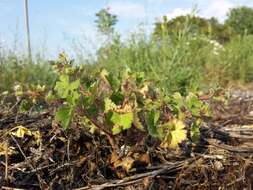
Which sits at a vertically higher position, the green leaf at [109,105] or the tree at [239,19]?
the tree at [239,19]

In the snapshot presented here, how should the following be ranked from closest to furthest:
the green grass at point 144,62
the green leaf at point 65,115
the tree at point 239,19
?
the green leaf at point 65,115 < the green grass at point 144,62 < the tree at point 239,19

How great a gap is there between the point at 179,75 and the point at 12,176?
3.89 metres

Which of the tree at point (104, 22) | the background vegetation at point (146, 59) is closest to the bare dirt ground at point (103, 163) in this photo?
the background vegetation at point (146, 59)

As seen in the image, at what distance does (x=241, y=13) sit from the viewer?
29.3 metres

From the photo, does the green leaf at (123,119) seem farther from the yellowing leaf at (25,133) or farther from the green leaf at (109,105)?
the yellowing leaf at (25,133)

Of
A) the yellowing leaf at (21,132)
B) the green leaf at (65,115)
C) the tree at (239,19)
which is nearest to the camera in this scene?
the green leaf at (65,115)

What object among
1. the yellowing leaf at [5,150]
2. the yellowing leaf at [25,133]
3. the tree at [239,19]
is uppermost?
the tree at [239,19]

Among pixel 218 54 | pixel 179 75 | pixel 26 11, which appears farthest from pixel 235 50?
pixel 179 75

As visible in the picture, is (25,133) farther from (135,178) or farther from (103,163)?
(135,178)

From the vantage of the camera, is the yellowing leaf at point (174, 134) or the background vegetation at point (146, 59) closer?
the yellowing leaf at point (174, 134)

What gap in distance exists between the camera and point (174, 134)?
154 cm

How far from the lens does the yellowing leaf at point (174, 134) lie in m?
1.53

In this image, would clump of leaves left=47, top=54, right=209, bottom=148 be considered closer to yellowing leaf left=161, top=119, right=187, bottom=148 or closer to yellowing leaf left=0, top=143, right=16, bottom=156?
yellowing leaf left=161, top=119, right=187, bottom=148

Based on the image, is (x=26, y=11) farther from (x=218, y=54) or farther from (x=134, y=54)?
(x=218, y=54)
